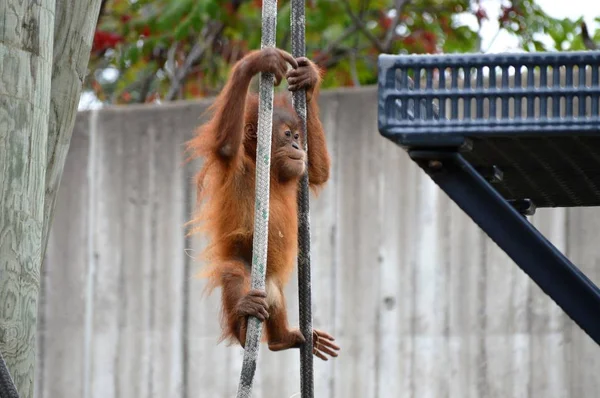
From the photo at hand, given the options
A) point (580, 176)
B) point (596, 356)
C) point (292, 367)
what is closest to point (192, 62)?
point (292, 367)

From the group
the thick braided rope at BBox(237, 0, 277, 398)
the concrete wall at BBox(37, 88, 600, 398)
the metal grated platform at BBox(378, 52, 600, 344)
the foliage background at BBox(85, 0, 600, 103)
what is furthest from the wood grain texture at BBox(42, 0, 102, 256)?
the foliage background at BBox(85, 0, 600, 103)

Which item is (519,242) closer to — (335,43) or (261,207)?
(261,207)

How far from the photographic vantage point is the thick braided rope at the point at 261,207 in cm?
271

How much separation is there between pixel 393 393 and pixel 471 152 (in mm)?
3431

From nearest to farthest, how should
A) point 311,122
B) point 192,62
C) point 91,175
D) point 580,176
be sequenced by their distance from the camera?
point 580,176, point 311,122, point 91,175, point 192,62

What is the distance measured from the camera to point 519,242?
214 cm

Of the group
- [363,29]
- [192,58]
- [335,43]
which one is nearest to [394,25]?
[363,29]

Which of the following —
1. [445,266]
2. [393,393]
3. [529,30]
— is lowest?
[393,393]

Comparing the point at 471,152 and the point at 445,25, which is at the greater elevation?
the point at 445,25

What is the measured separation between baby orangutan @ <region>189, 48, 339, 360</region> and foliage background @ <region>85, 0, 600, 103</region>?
9.13ft

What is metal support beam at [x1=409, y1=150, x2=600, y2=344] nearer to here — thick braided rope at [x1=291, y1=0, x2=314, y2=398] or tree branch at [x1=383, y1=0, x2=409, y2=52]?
thick braided rope at [x1=291, y1=0, x2=314, y2=398]

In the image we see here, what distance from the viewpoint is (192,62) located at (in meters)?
7.72

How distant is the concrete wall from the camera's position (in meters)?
5.40

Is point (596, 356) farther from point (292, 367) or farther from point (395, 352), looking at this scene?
point (292, 367)
